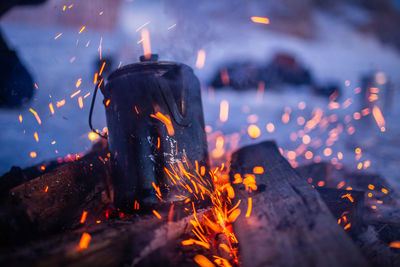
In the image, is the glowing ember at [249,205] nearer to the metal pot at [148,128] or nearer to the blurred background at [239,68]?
the metal pot at [148,128]

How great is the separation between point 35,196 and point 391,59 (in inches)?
495

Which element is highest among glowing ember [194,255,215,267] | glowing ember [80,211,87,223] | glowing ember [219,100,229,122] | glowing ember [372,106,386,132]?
glowing ember [194,255,215,267]

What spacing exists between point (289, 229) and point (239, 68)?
22.9 feet

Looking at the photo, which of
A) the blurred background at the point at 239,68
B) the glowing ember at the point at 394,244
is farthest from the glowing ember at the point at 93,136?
the glowing ember at the point at 394,244

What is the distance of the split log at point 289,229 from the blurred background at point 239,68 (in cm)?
217

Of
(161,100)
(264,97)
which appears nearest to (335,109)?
(264,97)

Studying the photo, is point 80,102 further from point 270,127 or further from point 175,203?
point 270,127

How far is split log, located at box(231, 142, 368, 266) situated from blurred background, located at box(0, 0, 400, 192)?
7.12 ft

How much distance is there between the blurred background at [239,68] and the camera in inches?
157

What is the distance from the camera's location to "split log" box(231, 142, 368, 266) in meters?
1.39

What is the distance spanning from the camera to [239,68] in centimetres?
791

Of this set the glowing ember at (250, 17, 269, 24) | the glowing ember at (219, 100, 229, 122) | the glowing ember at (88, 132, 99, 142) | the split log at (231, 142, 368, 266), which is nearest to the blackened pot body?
the split log at (231, 142, 368, 266)

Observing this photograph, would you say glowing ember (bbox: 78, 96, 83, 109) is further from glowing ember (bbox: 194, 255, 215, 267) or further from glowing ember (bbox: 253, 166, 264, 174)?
glowing ember (bbox: 194, 255, 215, 267)

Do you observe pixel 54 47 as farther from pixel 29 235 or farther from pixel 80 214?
pixel 29 235
